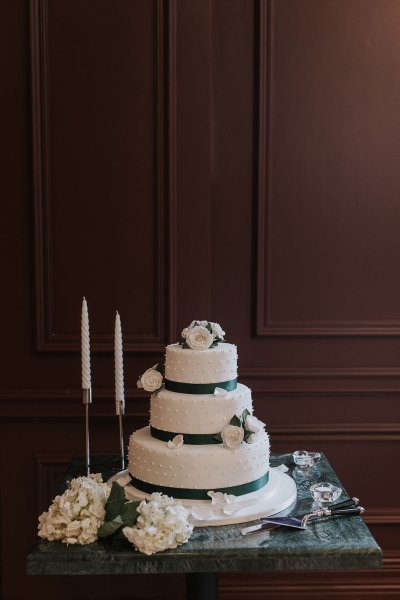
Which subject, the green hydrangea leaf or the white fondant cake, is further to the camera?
the white fondant cake

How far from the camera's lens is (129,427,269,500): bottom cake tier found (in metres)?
1.84

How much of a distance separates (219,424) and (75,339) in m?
0.97

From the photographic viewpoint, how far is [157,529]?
1659 millimetres

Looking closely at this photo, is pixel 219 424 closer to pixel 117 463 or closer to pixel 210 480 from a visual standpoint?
pixel 210 480

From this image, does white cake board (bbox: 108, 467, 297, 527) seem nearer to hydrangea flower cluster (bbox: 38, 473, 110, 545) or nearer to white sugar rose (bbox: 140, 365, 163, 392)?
hydrangea flower cluster (bbox: 38, 473, 110, 545)

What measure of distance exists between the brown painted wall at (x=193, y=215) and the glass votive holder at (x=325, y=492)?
725mm

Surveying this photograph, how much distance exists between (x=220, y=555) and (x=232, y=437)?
1.03ft

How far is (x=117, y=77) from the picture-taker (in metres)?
2.61

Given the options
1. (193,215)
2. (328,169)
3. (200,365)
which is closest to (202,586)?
(200,365)

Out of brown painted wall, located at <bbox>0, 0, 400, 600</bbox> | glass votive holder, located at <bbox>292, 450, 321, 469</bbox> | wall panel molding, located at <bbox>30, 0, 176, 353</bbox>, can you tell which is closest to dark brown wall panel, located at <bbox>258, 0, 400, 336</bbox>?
brown painted wall, located at <bbox>0, 0, 400, 600</bbox>

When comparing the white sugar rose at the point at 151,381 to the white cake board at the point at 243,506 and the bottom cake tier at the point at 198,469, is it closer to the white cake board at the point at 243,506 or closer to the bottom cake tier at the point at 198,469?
the bottom cake tier at the point at 198,469

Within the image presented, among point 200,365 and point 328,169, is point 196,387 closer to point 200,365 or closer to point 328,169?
point 200,365

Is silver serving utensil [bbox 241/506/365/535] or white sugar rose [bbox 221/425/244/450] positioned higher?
white sugar rose [bbox 221/425/244/450]

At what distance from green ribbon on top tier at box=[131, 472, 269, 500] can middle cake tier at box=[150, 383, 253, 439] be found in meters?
0.14
